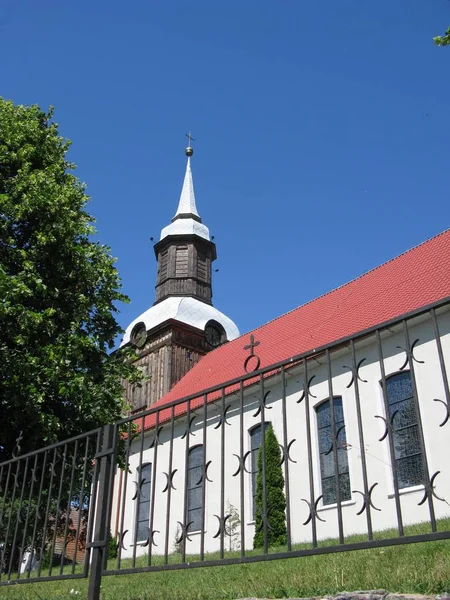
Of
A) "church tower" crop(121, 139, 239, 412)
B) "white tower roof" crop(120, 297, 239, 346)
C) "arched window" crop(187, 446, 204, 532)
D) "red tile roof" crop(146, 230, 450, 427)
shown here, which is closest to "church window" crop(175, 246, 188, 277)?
"church tower" crop(121, 139, 239, 412)

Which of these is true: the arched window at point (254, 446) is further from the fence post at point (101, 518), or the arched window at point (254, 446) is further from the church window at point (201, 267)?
the church window at point (201, 267)

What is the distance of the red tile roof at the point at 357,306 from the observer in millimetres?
15915

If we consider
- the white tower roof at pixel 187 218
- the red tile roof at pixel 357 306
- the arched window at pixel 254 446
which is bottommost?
the arched window at pixel 254 446

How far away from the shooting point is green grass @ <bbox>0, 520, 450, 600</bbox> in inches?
171

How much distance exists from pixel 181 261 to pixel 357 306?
624 inches

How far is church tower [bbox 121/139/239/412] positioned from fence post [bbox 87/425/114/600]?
63.0 ft

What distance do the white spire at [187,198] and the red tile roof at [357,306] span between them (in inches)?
599

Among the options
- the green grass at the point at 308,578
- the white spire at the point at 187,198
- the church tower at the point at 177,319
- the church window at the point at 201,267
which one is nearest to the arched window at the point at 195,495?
the church tower at the point at 177,319

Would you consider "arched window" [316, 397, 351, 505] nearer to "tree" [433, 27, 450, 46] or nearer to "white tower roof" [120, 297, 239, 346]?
"tree" [433, 27, 450, 46]

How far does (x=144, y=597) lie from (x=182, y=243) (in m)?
29.2

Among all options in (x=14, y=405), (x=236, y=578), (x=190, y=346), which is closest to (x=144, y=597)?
(x=236, y=578)

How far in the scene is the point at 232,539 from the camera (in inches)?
618

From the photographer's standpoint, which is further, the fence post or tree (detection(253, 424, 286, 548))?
tree (detection(253, 424, 286, 548))

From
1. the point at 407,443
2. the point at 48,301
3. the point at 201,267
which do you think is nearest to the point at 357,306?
the point at 407,443
